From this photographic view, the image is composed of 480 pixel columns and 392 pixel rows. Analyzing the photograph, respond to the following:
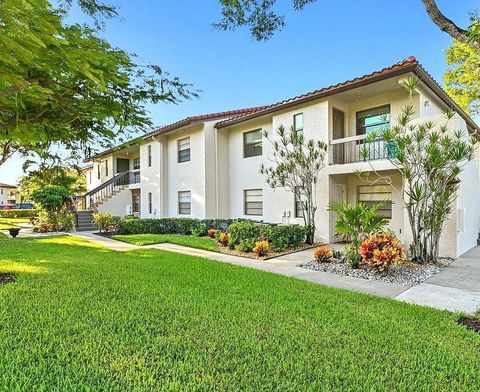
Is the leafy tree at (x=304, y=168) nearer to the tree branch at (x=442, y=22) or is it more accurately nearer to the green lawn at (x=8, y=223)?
the tree branch at (x=442, y=22)

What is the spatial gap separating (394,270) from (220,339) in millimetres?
6021

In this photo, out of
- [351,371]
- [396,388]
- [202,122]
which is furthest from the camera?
[202,122]

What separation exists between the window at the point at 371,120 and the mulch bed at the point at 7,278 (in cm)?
1263

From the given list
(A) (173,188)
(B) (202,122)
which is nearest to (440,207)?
(B) (202,122)

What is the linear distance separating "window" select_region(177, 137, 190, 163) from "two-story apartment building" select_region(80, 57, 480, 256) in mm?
61

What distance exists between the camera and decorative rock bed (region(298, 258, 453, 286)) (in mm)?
7204

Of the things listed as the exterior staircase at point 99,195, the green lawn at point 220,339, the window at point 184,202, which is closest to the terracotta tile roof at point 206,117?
the window at point 184,202

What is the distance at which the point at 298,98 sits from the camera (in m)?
12.7

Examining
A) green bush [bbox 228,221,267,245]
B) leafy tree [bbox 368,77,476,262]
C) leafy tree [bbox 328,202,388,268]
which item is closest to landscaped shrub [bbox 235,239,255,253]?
green bush [bbox 228,221,267,245]

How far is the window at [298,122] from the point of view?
13203 millimetres

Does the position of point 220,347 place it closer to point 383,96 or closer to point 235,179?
point 383,96

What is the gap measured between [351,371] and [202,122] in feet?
49.5

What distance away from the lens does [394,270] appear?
25.9 ft

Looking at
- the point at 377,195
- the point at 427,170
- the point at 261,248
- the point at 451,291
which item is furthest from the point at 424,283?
the point at 377,195
